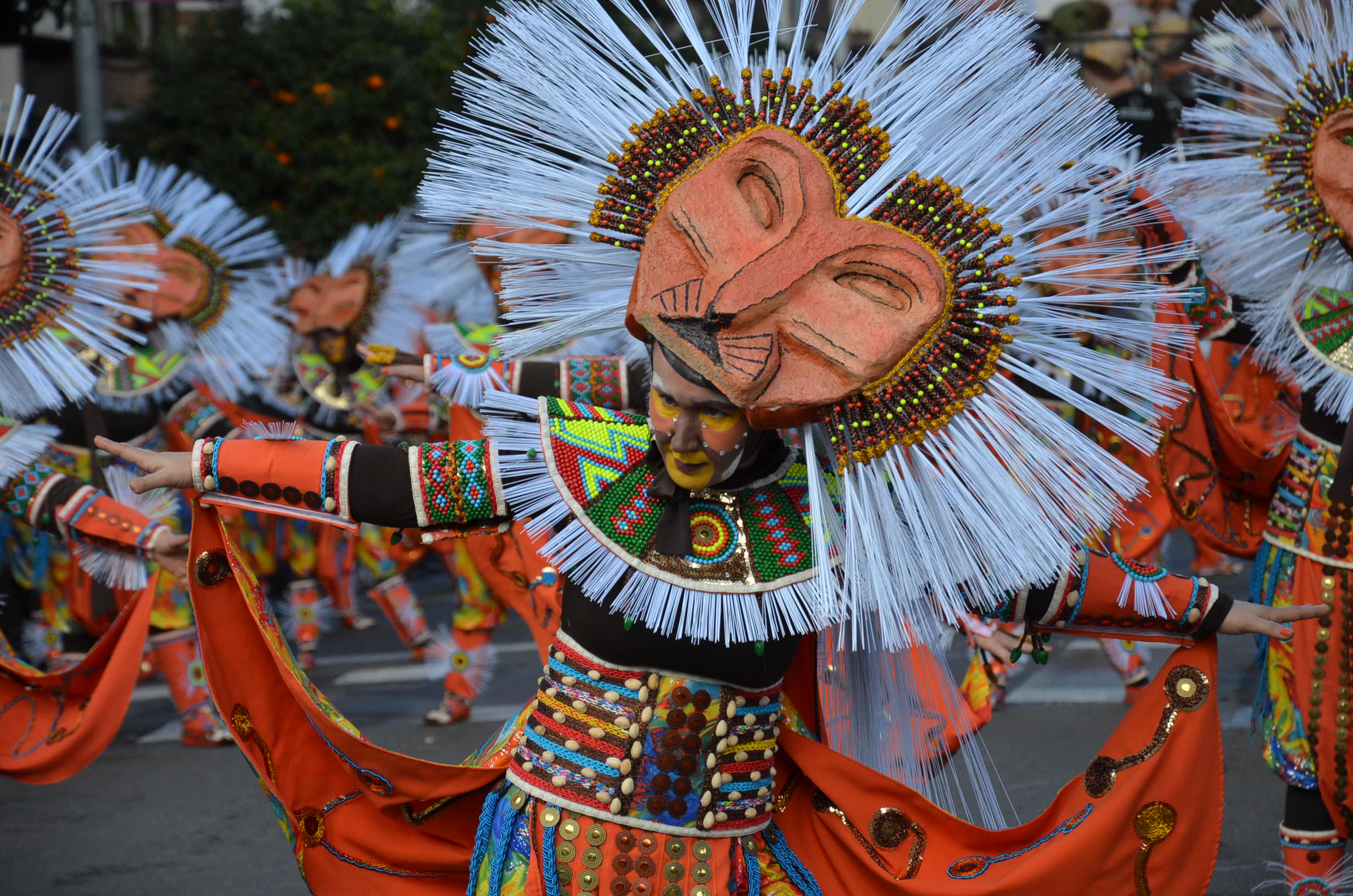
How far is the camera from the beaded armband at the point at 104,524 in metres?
3.92

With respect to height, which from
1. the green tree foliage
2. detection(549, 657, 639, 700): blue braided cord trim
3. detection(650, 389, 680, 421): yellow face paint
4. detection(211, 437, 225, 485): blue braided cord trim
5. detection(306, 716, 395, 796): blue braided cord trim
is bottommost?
detection(306, 716, 395, 796): blue braided cord trim

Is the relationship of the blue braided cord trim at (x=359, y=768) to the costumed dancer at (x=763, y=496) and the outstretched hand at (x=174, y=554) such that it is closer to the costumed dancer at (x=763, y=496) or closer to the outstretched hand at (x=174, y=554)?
the costumed dancer at (x=763, y=496)

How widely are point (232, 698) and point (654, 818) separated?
2.80ft

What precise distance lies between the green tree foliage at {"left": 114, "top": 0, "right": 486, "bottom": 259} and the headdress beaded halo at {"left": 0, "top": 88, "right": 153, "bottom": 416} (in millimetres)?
6404

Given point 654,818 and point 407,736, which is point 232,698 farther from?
point 407,736

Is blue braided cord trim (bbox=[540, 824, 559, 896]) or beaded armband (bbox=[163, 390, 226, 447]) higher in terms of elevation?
blue braided cord trim (bbox=[540, 824, 559, 896])

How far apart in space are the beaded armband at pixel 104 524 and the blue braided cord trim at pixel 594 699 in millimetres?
1730

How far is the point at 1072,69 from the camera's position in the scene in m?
2.37

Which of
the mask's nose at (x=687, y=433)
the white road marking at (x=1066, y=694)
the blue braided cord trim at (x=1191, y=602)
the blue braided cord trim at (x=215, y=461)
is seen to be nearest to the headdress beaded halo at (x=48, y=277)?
the blue braided cord trim at (x=215, y=461)

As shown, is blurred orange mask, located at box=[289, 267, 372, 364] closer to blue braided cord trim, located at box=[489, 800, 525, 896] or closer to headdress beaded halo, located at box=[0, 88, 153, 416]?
headdress beaded halo, located at box=[0, 88, 153, 416]

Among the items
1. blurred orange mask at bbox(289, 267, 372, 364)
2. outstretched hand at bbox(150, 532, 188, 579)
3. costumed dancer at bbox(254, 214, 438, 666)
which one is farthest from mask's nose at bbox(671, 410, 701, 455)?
blurred orange mask at bbox(289, 267, 372, 364)

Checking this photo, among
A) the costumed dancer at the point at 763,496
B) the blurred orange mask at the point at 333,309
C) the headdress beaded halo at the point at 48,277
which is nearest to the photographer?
the costumed dancer at the point at 763,496

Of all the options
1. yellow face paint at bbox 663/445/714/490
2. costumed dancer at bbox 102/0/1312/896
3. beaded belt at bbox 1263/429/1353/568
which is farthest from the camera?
beaded belt at bbox 1263/429/1353/568

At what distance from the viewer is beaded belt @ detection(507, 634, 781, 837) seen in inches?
97.9
